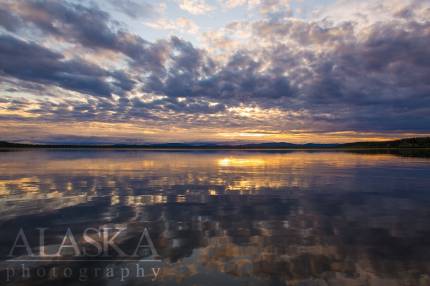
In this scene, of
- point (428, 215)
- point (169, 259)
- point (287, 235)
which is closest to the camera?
point (169, 259)

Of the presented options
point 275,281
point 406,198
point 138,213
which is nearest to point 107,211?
point 138,213

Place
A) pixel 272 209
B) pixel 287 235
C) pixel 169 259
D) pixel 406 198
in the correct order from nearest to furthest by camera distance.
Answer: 1. pixel 169 259
2. pixel 287 235
3. pixel 272 209
4. pixel 406 198

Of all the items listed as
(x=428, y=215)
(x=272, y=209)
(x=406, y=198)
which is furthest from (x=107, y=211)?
(x=406, y=198)

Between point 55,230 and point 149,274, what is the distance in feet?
18.0

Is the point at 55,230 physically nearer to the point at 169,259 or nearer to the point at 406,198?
the point at 169,259

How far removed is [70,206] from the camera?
15016 millimetres

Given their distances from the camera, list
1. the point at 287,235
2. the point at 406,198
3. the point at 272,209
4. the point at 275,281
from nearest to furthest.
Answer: the point at 275,281, the point at 287,235, the point at 272,209, the point at 406,198

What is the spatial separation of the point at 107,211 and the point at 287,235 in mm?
8287

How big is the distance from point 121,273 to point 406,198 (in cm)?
1662

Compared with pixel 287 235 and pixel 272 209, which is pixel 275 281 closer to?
pixel 287 235

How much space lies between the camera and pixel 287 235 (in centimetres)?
1056

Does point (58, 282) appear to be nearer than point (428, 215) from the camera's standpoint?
Yes

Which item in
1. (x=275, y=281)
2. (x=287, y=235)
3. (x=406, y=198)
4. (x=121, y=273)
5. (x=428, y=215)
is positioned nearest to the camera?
(x=275, y=281)

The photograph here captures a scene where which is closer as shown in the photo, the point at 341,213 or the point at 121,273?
the point at 121,273
